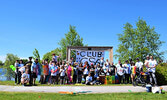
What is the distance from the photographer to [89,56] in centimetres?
1727

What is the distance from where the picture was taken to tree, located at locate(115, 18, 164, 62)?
117 feet

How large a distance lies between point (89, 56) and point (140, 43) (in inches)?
867

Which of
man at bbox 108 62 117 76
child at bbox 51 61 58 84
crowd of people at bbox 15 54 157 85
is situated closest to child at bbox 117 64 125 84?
crowd of people at bbox 15 54 157 85

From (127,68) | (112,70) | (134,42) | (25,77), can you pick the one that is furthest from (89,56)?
(134,42)

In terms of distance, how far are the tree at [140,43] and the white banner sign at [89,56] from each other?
19.0 m

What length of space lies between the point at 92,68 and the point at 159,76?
5.19 metres

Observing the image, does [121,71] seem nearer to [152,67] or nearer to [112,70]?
[112,70]

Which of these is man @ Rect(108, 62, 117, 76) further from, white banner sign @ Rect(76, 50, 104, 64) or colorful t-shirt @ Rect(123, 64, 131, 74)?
white banner sign @ Rect(76, 50, 104, 64)

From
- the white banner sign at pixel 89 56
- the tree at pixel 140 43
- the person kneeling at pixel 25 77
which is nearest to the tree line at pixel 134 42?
the tree at pixel 140 43

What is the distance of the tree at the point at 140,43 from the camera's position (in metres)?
35.5

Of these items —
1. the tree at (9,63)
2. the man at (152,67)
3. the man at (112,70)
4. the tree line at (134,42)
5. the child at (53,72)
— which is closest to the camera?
the man at (152,67)

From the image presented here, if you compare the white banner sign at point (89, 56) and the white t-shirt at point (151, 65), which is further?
the white banner sign at point (89, 56)

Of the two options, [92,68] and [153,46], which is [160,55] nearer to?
[153,46]

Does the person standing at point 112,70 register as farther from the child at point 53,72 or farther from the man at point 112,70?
the child at point 53,72
